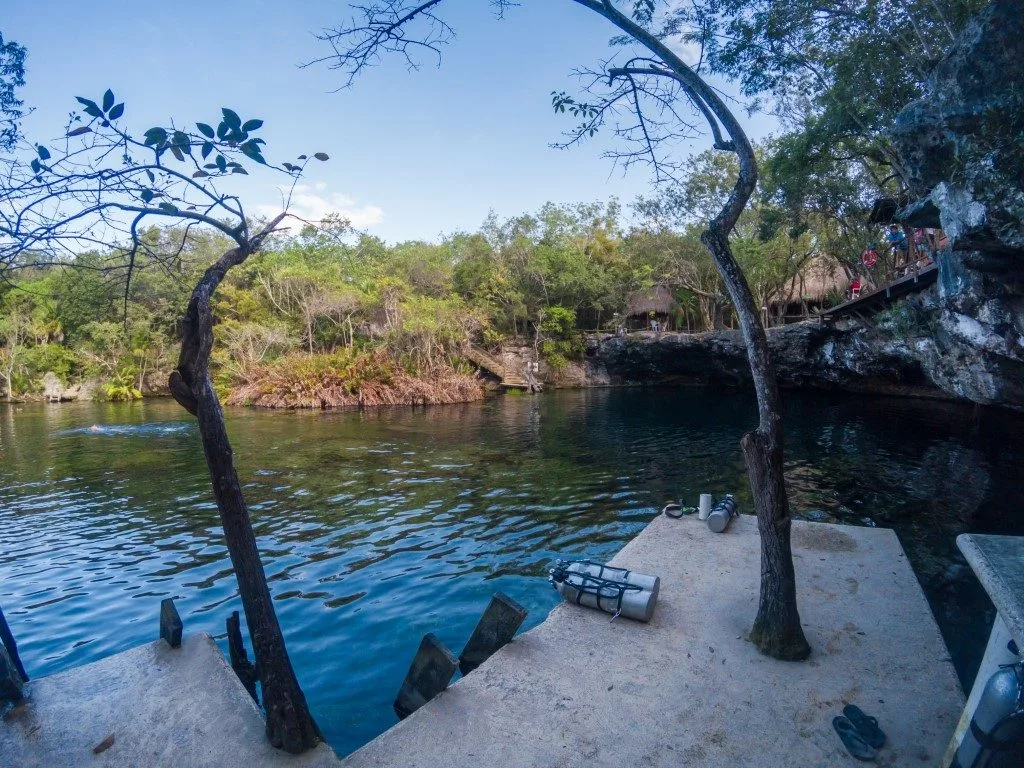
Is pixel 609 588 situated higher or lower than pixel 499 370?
lower

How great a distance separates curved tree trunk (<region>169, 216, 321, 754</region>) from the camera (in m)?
3.91

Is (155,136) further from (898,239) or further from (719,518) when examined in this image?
(898,239)

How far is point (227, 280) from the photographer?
37.8 meters

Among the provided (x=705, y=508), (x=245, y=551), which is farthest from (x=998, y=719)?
(x=705, y=508)

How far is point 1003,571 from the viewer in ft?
10.6

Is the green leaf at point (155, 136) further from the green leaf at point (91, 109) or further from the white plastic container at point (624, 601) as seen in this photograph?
the white plastic container at point (624, 601)

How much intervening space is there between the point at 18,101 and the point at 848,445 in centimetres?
2037

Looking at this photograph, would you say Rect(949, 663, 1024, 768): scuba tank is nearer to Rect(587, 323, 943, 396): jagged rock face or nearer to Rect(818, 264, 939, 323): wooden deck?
Rect(818, 264, 939, 323): wooden deck

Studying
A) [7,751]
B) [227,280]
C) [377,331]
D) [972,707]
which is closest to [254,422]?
[377,331]

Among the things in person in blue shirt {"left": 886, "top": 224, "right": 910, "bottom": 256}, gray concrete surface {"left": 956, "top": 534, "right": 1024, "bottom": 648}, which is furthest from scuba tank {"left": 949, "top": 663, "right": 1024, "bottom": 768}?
person in blue shirt {"left": 886, "top": 224, "right": 910, "bottom": 256}

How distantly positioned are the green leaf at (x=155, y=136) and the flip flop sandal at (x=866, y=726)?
579 centimetres

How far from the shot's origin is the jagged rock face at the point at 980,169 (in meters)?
7.04

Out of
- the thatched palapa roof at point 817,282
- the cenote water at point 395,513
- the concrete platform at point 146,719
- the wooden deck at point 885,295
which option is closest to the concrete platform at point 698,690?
the concrete platform at point 146,719

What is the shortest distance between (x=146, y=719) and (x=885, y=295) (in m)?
22.8
